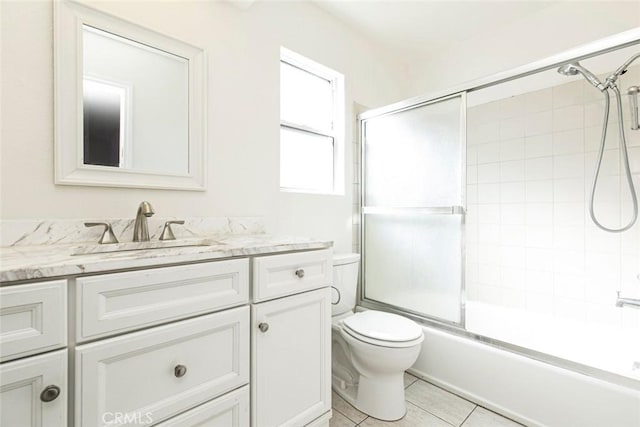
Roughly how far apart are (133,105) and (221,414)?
129 centimetres

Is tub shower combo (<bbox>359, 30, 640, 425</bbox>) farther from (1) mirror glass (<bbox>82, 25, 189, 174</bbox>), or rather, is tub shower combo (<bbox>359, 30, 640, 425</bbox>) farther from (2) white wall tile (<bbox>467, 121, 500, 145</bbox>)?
(1) mirror glass (<bbox>82, 25, 189, 174</bbox>)

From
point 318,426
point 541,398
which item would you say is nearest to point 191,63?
point 318,426

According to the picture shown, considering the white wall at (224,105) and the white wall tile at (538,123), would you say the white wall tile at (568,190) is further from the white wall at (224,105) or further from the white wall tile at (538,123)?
the white wall at (224,105)

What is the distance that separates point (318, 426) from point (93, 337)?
3.28ft

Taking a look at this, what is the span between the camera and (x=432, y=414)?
1539 millimetres

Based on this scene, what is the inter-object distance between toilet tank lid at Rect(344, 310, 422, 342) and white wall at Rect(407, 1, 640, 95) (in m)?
1.81

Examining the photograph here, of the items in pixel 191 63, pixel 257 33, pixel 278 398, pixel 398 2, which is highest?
pixel 398 2

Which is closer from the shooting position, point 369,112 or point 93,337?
point 93,337

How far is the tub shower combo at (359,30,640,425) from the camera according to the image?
1751 mm

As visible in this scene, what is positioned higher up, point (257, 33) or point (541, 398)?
point (257, 33)

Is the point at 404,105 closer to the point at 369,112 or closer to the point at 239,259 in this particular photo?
the point at 369,112

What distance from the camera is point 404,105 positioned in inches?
80.3

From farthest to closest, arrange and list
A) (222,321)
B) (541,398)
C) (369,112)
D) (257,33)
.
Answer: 1. (369,112)
2. (257,33)
3. (541,398)
4. (222,321)

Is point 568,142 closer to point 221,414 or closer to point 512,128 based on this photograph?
point 512,128
